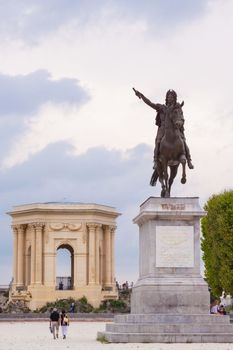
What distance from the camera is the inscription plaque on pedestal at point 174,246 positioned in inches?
1123

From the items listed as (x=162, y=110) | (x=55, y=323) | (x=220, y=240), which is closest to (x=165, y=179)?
(x=162, y=110)

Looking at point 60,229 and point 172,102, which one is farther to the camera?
point 60,229

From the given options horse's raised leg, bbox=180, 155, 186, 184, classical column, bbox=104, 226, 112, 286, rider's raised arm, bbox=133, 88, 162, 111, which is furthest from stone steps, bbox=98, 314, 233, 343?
classical column, bbox=104, 226, 112, 286

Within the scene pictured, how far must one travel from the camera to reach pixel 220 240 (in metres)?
59.1

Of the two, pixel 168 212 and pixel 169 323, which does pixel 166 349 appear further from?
pixel 168 212

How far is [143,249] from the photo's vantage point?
2981cm

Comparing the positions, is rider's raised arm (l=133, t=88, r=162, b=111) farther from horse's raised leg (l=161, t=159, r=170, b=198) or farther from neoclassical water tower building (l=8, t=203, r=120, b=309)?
neoclassical water tower building (l=8, t=203, r=120, b=309)

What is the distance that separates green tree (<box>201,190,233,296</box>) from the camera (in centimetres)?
5791

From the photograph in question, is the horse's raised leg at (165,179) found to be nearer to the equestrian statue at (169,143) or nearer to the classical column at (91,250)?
the equestrian statue at (169,143)

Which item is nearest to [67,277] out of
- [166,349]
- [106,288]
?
[106,288]

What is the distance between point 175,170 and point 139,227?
2325mm

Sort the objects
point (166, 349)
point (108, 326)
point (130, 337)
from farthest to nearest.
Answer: point (108, 326), point (130, 337), point (166, 349)

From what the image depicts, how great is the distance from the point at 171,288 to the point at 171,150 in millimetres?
4620

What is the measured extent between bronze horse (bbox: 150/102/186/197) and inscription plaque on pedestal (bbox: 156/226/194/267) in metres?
1.52
